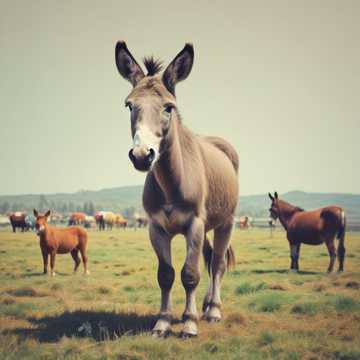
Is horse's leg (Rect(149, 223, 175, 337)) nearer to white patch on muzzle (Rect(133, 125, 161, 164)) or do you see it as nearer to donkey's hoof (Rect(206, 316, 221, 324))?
donkey's hoof (Rect(206, 316, 221, 324))

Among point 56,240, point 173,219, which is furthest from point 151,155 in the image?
point 56,240

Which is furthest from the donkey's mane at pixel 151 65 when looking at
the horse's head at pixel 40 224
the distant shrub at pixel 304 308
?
the horse's head at pixel 40 224

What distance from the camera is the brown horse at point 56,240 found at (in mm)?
A: 15164

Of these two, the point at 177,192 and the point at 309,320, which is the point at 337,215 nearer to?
the point at 309,320

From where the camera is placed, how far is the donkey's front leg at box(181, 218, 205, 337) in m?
6.89

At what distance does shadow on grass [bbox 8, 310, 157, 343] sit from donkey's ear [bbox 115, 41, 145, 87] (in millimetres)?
3604

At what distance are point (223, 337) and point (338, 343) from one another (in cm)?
160

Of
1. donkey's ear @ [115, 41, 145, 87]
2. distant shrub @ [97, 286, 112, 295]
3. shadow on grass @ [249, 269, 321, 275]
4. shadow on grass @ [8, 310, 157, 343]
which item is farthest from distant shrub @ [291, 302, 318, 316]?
shadow on grass @ [249, 269, 321, 275]

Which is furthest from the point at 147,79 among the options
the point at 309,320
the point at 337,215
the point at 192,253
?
the point at 337,215

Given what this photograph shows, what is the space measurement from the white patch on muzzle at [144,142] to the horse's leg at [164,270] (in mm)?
1613

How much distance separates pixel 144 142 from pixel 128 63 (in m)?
1.65

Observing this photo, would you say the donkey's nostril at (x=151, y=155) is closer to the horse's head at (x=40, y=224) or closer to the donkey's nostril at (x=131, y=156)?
A: the donkey's nostril at (x=131, y=156)

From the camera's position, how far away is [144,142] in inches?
230

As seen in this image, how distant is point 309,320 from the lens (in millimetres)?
8305
